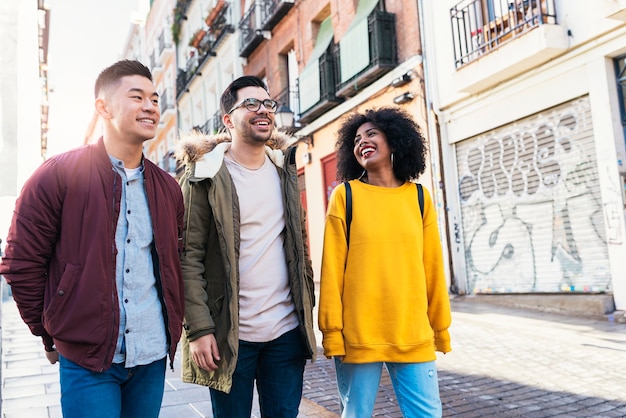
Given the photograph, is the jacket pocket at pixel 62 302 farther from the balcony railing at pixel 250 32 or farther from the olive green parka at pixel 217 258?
the balcony railing at pixel 250 32

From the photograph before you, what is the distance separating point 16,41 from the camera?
320cm

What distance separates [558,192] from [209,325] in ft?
25.0

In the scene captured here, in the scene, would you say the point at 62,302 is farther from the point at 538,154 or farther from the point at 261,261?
the point at 538,154

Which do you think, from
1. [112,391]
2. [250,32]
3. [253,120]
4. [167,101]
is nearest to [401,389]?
[112,391]

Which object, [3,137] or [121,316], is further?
[3,137]

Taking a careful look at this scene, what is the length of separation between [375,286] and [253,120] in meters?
0.98

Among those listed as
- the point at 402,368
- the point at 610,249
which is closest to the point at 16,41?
the point at 402,368

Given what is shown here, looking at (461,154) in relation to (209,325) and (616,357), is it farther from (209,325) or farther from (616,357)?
(209,325)

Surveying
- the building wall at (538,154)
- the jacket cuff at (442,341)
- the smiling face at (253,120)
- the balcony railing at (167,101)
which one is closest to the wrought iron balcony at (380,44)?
the building wall at (538,154)

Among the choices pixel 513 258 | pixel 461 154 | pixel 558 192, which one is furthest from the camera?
pixel 461 154

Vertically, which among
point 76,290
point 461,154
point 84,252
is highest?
point 461,154

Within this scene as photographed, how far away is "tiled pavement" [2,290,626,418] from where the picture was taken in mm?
4219

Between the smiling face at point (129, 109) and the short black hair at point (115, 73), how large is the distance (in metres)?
0.02

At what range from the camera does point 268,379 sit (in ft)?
8.43
